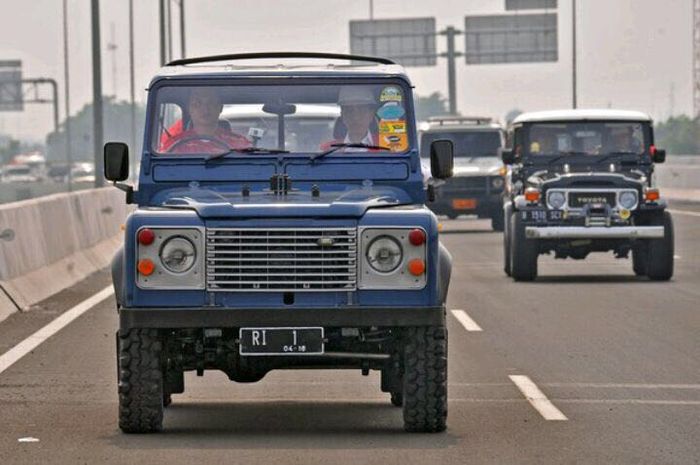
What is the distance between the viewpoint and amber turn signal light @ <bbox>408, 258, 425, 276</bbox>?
1097cm

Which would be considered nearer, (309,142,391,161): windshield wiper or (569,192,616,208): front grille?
(309,142,391,161): windshield wiper

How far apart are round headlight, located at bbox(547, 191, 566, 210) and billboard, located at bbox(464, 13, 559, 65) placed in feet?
215

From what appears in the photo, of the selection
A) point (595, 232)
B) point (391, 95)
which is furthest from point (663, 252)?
point (391, 95)

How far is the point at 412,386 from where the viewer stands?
1099 cm

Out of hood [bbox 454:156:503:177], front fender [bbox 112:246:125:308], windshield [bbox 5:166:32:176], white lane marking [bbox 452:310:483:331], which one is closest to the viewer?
front fender [bbox 112:246:125:308]

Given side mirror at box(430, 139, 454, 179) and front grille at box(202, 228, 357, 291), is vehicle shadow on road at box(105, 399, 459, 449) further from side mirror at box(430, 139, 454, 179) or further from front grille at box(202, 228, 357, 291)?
side mirror at box(430, 139, 454, 179)

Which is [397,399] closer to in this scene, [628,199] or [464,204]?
[628,199]

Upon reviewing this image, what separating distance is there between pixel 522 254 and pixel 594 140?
1.72 meters

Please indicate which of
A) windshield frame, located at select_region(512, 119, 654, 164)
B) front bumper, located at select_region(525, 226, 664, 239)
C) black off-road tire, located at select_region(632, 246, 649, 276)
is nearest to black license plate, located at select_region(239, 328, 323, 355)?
front bumper, located at select_region(525, 226, 664, 239)

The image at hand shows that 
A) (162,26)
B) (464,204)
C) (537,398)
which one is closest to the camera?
(537,398)

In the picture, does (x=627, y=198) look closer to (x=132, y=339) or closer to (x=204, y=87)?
(x=204, y=87)

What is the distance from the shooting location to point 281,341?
10.9 meters

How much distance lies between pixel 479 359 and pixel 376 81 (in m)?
3.41

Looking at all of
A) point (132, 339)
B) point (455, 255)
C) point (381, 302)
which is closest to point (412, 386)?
point (381, 302)
